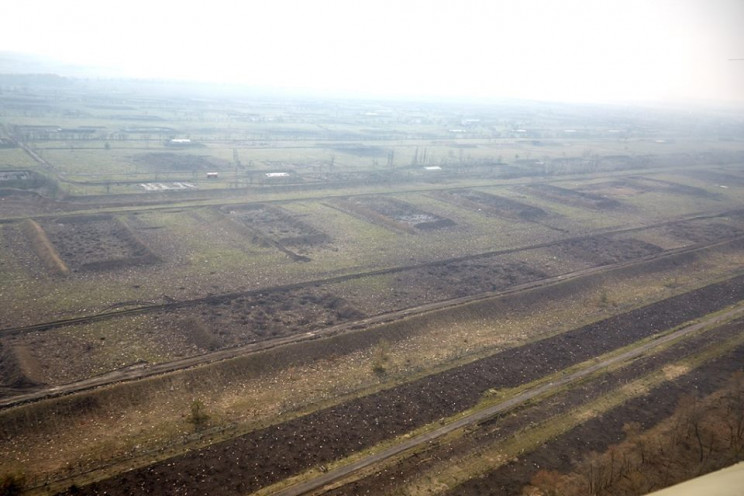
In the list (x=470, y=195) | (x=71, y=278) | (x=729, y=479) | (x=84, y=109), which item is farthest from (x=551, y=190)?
(x=84, y=109)

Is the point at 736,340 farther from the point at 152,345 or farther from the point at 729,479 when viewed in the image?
the point at 152,345

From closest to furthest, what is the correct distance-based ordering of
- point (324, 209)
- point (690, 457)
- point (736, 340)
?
point (690, 457) < point (736, 340) < point (324, 209)

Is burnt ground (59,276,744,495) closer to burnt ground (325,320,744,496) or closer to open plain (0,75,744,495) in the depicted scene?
open plain (0,75,744,495)

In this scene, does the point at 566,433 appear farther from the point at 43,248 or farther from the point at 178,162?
the point at 178,162

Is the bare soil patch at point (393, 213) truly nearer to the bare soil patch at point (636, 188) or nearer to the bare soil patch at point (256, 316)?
the bare soil patch at point (256, 316)

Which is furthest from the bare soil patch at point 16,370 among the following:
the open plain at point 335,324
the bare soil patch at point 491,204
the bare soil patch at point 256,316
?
the bare soil patch at point 491,204

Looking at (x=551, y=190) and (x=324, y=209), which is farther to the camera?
(x=551, y=190)

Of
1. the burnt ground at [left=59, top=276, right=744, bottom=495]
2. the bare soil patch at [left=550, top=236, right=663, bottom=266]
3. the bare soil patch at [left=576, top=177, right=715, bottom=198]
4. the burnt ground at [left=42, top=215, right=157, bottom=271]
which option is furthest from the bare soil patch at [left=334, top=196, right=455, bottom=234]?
the bare soil patch at [left=576, top=177, right=715, bottom=198]
